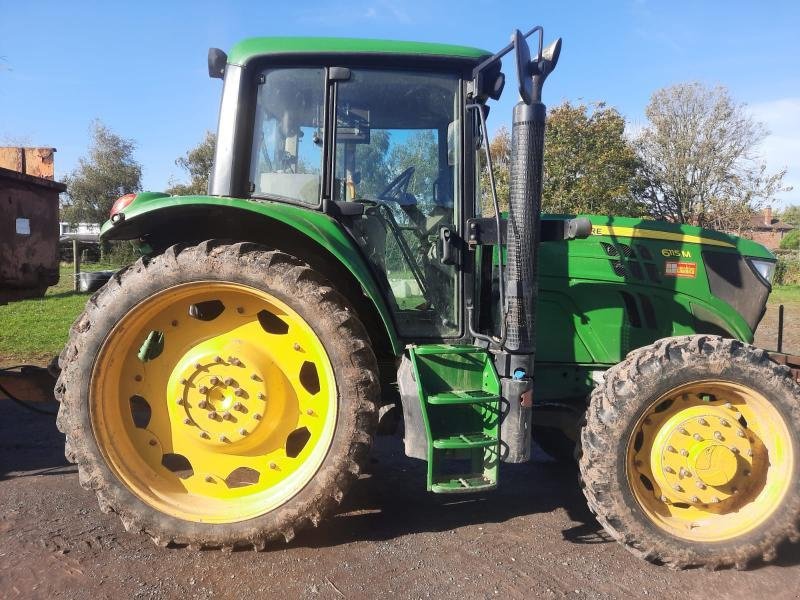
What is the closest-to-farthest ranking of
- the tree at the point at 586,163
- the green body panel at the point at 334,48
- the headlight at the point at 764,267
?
the green body panel at the point at 334,48 → the headlight at the point at 764,267 → the tree at the point at 586,163

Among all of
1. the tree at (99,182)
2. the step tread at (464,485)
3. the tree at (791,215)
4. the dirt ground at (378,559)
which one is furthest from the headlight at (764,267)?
the tree at (791,215)

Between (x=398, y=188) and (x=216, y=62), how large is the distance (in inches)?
45.6

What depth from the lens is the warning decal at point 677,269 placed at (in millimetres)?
3334

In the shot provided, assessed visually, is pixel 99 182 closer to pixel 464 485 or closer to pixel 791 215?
pixel 464 485

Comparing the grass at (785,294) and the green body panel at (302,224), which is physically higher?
the green body panel at (302,224)

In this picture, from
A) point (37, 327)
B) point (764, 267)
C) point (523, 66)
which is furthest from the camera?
point (37, 327)

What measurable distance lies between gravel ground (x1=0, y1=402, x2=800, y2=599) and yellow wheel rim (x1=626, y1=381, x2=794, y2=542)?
233 millimetres

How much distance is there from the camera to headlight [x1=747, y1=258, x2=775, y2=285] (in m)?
3.44

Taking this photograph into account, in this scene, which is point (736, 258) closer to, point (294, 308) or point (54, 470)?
point (294, 308)

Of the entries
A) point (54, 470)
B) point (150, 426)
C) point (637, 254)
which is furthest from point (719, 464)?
point (54, 470)

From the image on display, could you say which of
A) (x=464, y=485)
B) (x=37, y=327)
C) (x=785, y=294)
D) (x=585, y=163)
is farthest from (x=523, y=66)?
(x=785, y=294)

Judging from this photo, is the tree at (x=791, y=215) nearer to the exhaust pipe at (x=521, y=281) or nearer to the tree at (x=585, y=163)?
the tree at (x=585, y=163)

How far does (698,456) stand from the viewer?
2730 millimetres

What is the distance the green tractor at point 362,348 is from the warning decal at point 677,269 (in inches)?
25.1
